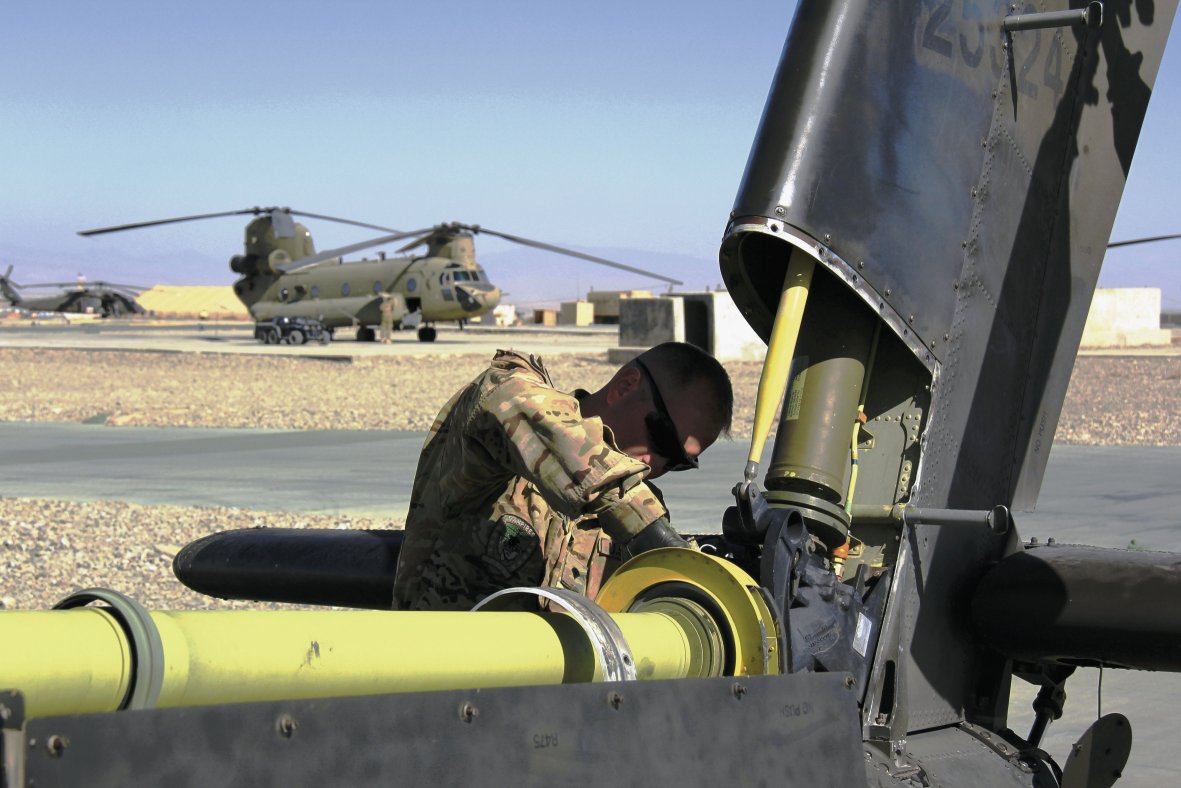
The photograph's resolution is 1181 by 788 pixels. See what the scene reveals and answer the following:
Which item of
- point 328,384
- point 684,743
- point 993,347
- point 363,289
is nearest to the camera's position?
point 684,743

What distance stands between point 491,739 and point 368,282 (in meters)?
38.6

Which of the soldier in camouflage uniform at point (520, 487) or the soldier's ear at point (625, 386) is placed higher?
the soldier's ear at point (625, 386)

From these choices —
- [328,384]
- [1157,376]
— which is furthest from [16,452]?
[1157,376]

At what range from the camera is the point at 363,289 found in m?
39.9

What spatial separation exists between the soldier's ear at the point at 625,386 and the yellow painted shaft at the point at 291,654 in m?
0.92

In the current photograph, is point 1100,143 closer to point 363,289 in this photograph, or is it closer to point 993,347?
point 993,347

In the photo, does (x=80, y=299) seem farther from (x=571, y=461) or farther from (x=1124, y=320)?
(x=571, y=461)

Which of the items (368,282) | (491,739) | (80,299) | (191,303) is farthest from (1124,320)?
(191,303)

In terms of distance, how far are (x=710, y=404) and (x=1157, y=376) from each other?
25056 millimetres

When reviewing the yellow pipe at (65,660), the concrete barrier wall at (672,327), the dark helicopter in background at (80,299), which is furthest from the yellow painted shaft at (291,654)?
the dark helicopter in background at (80,299)

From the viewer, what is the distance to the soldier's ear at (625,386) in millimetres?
3076

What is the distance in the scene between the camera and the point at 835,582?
2.64 metres

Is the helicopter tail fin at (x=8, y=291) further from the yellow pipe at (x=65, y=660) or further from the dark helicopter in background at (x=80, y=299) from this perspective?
the yellow pipe at (x=65, y=660)

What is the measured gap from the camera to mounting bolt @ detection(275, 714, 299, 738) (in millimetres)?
1620
